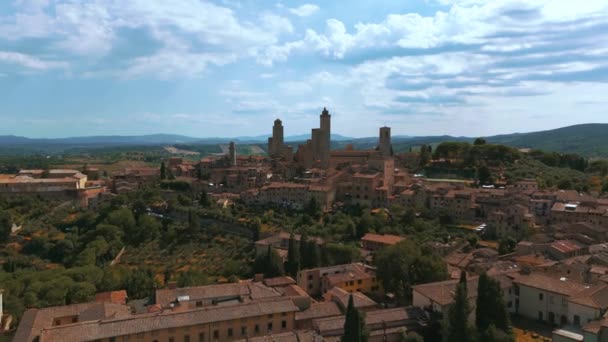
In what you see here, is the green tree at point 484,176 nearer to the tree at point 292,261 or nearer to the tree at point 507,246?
the tree at point 507,246

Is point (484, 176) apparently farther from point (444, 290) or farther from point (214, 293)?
point (214, 293)

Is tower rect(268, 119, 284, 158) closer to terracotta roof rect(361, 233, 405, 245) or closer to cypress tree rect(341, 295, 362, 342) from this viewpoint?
terracotta roof rect(361, 233, 405, 245)

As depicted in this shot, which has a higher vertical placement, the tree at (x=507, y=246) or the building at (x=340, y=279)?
the tree at (x=507, y=246)

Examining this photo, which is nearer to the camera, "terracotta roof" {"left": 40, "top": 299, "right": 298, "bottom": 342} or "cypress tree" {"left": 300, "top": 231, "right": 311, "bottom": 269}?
"terracotta roof" {"left": 40, "top": 299, "right": 298, "bottom": 342}

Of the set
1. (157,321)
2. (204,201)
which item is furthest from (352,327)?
(204,201)

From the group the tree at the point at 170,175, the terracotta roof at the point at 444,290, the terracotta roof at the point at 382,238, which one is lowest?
the terracotta roof at the point at 382,238

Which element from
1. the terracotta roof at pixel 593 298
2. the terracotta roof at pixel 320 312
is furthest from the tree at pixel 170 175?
the terracotta roof at pixel 593 298

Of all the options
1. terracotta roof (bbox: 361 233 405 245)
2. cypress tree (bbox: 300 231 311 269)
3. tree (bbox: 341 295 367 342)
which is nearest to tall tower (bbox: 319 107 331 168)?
terracotta roof (bbox: 361 233 405 245)
